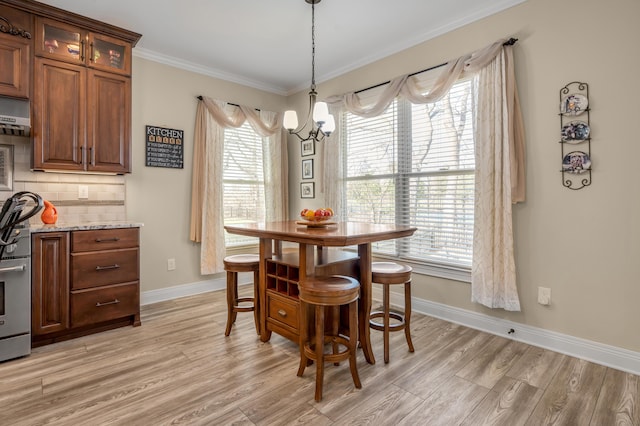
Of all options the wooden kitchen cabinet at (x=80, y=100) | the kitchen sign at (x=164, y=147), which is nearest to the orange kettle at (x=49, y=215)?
the wooden kitchen cabinet at (x=80, y=100)

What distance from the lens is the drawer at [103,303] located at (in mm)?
2645

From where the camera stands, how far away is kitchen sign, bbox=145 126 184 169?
11.6ft

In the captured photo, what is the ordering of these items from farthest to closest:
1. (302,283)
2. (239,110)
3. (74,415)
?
(239,110) < (302,283) < (74,415)

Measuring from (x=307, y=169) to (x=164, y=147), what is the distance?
1.77m

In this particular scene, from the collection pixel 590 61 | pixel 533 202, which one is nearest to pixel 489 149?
pixel 533 202

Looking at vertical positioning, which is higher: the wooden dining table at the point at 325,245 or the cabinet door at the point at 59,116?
the cabinet door at the point at 59,116

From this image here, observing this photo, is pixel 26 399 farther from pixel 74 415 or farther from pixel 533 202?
pixel 533 202

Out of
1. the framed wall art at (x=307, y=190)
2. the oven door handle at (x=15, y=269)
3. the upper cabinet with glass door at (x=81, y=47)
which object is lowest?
the oven door handle at (x=15, y=269)

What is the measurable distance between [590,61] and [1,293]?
4420 millimetres

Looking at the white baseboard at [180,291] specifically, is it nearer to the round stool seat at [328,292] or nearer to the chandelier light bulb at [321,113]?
the round stool seat at [328,292]

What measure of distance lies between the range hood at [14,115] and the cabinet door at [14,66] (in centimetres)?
5

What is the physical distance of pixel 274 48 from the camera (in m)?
3.49

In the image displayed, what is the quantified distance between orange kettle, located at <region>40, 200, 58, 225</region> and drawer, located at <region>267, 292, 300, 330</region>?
198 cm

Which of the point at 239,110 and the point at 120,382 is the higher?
the point at 239,110
